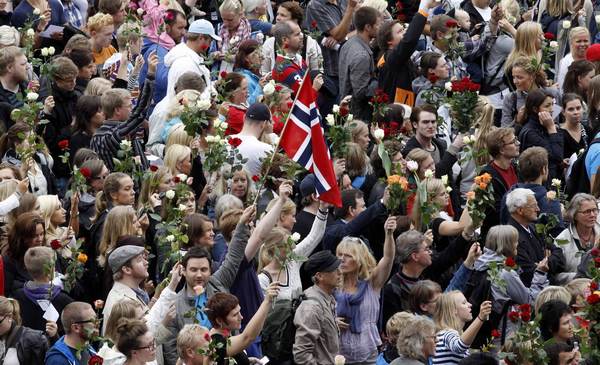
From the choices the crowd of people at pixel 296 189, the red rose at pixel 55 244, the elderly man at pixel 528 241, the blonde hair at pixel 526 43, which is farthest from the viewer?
the blonde hair at pixel 526 43

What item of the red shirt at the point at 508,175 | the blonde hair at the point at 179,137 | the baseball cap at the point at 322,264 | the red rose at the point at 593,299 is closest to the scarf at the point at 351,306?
the baseball cap at the point at 322,264

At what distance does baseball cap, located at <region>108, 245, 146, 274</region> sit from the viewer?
13023 mm

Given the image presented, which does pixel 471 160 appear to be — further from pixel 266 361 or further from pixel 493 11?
pixel 266 361

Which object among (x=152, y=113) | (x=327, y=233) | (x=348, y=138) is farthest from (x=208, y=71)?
(x=327, y=233)

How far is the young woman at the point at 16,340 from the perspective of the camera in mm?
12086

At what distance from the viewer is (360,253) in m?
13.5

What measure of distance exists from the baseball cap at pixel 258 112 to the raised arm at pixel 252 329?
368 centimetres

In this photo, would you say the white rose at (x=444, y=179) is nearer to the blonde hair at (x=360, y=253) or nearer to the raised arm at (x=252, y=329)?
the blonde hair at (x=360, y=253)

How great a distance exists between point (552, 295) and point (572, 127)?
412 cm

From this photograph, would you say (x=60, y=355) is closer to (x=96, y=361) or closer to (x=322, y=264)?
(x=96, y=361)

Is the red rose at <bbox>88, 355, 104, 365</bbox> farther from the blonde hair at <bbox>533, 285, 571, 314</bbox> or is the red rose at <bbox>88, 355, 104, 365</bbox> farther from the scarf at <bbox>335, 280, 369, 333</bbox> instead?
the blonde hair at <bbox>533, 285, 571, 314</bbox>

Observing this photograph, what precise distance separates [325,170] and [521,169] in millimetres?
2518

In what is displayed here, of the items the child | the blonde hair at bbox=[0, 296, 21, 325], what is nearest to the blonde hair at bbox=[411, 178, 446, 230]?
the child

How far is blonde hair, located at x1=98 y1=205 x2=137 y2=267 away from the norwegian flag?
135cm
